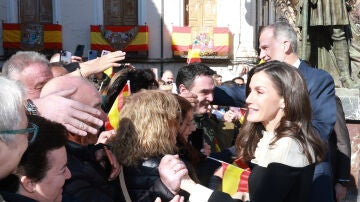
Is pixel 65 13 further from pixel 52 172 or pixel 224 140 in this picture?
pixel 52 172

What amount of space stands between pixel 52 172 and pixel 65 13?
1694 cm

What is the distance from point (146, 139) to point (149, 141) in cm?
2

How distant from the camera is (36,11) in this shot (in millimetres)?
18125

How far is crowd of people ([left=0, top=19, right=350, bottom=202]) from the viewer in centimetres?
170

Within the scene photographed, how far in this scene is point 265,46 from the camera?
356 centimetres

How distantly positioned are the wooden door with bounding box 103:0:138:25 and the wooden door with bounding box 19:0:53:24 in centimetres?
195

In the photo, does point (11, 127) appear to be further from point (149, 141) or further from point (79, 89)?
point (149, 141)

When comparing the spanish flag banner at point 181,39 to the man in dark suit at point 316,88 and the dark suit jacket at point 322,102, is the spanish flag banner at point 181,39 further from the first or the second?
the dark suit jacket at point 322,102

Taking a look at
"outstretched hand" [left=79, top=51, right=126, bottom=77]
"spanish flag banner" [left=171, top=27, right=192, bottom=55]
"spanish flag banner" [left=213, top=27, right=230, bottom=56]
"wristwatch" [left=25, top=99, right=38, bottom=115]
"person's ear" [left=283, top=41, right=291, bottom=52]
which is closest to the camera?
"wristwatch" [left=25, top=99, right=38, bottom=115]

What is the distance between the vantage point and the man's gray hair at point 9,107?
1451mm

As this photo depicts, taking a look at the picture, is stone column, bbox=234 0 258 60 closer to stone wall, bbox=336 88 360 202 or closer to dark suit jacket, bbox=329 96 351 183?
stone wall, bbox=336 88 360 202

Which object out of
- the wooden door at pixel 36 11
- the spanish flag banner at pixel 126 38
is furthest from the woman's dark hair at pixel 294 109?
the wooden door at pixel 36 11

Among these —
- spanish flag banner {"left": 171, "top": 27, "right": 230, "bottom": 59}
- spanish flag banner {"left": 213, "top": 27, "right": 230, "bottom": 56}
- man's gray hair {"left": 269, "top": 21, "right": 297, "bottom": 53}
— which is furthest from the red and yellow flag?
spanish flag banner {"left": 213, "top": 27, "right": 230, "bottom": 56}

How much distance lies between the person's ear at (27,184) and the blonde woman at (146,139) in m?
0.70
